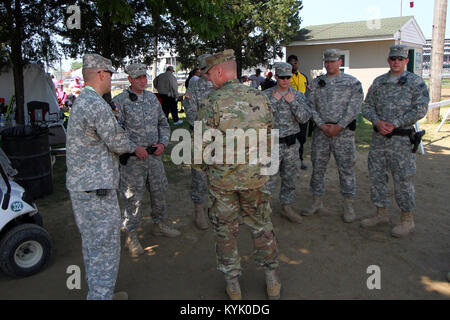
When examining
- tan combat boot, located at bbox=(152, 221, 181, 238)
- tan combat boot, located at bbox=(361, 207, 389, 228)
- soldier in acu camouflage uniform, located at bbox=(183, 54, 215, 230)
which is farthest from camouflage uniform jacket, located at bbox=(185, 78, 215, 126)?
tan combat boot, located at bbox=(361, 207, 389, 228)

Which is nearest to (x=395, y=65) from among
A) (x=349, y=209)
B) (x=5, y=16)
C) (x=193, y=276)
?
(x=349, y=209)

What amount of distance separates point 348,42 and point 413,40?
11.4 ft

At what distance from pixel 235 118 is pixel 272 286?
143cm

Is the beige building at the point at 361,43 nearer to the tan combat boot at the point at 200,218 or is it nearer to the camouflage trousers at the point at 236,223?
the tan combat boot at the point at 200,218

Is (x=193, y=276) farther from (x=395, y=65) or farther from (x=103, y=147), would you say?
(x=395, y=65)

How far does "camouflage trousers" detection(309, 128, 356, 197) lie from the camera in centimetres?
454

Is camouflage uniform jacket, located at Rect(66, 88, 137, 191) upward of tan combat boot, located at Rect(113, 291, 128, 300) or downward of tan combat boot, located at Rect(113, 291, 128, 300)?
upward

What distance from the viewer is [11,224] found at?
12.0ft

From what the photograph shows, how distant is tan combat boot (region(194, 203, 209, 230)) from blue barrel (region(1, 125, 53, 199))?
103 inches

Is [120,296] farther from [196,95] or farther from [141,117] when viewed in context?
[196,95]

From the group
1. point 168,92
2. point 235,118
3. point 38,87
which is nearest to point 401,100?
point 235,118

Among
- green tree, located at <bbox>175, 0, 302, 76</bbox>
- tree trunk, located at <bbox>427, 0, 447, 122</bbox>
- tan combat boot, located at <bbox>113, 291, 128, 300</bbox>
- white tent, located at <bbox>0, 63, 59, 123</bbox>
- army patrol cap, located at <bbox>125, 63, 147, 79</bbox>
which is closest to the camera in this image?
tan combat boot, located at <bbox>113, 291, 128, 300</bbox>

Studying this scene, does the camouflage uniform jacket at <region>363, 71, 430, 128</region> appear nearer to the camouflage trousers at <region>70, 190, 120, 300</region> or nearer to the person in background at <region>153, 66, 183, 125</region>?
the camouflage trousers at <region>70, 190, 120, 300</region>

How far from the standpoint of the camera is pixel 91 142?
2.70m
